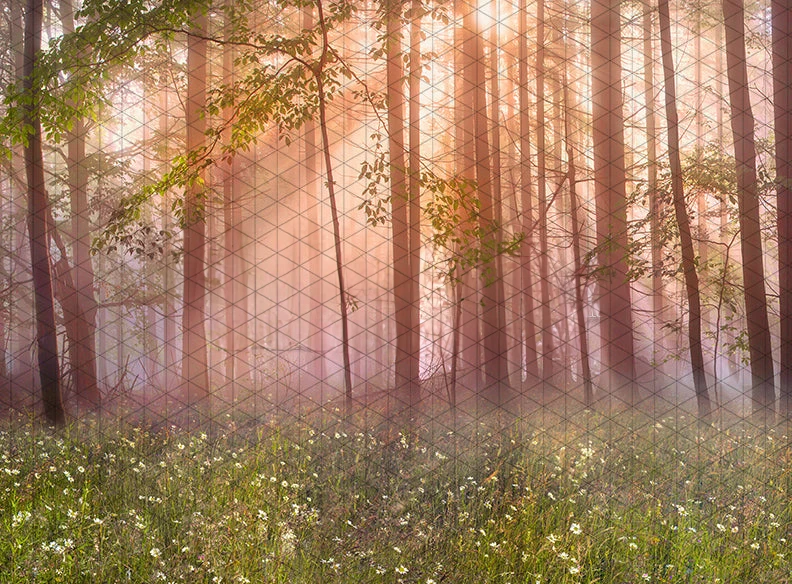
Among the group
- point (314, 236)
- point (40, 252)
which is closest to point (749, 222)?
point (40, 252)

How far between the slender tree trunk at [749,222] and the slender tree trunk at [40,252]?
598 centimetres

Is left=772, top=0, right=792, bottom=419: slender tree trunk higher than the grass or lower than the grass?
higher

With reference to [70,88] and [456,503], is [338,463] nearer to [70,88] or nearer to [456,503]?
[456,503]

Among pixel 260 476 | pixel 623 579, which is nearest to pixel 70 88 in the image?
pixel 260 476

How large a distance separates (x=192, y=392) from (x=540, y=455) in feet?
17.9

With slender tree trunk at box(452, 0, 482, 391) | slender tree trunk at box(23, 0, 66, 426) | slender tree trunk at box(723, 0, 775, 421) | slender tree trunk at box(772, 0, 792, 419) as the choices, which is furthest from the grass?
slender tree trunk at box(772, 0, 792, 419)

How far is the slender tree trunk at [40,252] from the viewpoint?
5969 millimetres

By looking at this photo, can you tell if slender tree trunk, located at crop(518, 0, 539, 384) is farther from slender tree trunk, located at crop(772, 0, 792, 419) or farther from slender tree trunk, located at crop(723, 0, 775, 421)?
slender tree trunk, located at crop(772, 0, 792, 419)

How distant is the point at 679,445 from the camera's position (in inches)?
195

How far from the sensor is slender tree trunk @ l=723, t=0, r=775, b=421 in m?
6.84

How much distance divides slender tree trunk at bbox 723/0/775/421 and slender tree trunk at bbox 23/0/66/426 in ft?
19.6

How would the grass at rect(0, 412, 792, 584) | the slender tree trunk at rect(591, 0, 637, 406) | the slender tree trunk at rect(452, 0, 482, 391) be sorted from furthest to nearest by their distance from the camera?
1. the slender tree trunk at rect(591, 0, 637, 406)
2. the slender tree trunk at rect(452, 0, 482, 391)
3. the grass at rect(0, 412, 792, 584)

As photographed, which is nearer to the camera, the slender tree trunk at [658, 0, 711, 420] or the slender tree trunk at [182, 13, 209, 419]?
the slender tree trunk at [658, 0, 711, 420]

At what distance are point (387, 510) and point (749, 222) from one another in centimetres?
535
